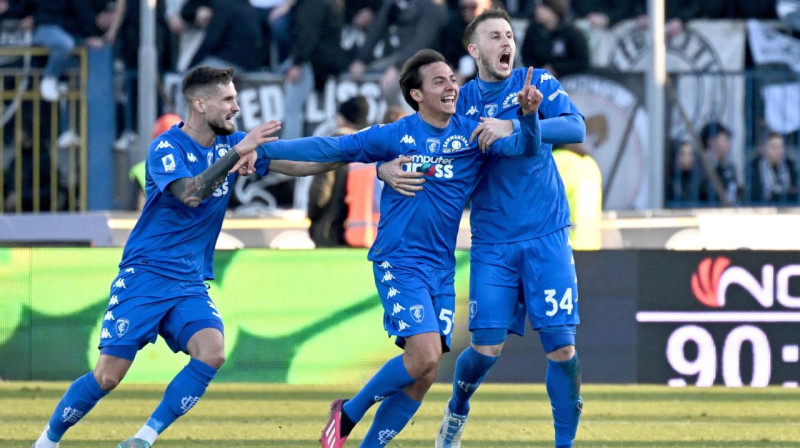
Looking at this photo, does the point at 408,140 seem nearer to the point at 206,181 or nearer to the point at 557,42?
the point at 206,181

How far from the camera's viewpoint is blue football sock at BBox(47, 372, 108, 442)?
7.05 meters

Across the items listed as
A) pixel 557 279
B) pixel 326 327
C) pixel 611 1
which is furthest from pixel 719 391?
pixel 611 1

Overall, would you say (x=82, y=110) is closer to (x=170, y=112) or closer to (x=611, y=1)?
(x=170, y=112)

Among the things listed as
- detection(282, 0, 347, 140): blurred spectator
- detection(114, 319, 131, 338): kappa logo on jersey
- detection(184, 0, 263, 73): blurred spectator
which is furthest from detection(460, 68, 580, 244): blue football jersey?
detection(184, 0, 263, 73): blurred spectator

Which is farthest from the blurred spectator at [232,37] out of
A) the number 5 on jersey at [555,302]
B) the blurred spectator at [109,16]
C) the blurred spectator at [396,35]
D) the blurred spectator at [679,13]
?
the number 5 on jersey at [555,302]

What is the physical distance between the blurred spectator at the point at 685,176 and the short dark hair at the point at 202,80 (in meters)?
7.41

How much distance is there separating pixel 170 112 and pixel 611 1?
14.5 ft

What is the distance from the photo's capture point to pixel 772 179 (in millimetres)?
13695

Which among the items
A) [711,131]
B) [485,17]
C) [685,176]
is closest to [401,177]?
[485,17]

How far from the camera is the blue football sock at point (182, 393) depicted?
22.9ft

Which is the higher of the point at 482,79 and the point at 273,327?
the point at 482,79

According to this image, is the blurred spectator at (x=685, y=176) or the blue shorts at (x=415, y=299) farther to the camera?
the blurred spectator at (x=685, y=176)

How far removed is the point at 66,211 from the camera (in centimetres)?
1370

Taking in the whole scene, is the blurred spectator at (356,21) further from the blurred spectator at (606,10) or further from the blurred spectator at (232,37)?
the blurred spectator at (606,10)
